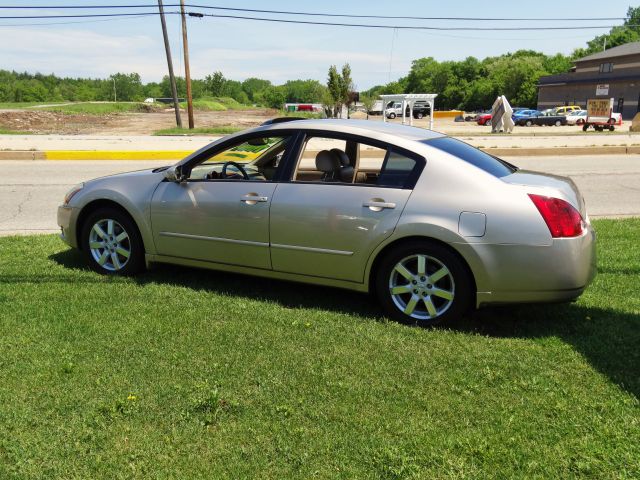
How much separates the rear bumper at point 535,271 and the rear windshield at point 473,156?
0.67 m

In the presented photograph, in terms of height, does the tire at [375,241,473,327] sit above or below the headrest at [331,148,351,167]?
below

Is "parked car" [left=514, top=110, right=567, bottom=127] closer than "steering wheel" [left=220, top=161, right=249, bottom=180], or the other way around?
"steering wheel" [left=220, top=161, right=249, bottom=180]

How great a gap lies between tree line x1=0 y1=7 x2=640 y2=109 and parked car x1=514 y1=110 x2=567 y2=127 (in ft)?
33.5

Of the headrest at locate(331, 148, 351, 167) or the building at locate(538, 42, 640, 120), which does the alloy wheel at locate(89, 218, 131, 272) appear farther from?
the building at locate(538, 42, 640, 120)

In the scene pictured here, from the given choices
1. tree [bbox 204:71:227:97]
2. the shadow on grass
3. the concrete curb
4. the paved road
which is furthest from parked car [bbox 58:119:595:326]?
tree [bbox 204:71:227:97]

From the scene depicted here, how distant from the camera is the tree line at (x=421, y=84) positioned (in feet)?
297

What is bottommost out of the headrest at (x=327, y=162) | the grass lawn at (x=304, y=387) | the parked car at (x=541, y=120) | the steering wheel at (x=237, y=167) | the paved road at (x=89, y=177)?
the grass lawn at (x=304, y=387)

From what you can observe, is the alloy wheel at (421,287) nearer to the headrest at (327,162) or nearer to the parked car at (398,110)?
the headrest at (327,162)

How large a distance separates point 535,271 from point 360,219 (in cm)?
124

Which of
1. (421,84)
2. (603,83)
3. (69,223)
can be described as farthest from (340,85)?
(421,84)

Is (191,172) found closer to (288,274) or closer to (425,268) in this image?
(288,274)

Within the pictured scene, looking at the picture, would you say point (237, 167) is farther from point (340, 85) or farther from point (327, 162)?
point (340, 85)

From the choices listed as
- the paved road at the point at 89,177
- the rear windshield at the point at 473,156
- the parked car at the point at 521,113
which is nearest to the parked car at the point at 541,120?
the parked car at the point at 521,113

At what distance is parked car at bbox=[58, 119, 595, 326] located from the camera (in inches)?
151
